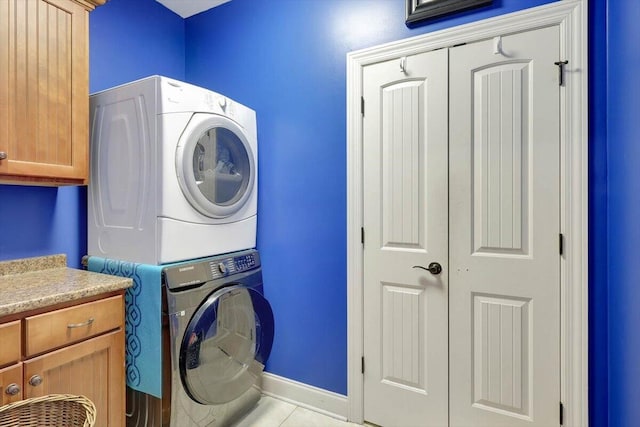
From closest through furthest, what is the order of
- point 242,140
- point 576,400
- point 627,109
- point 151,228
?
point 627,109, point 576,400, point 151,228, point 242,140

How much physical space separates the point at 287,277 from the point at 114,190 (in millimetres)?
1084

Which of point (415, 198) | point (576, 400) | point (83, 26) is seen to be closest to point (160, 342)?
point (415, 198)

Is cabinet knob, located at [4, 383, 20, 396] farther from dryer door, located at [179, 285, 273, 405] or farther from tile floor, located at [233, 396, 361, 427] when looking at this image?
tile floor, located at [233, 396, 361, 427]

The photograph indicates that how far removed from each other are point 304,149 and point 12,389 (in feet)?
5.39

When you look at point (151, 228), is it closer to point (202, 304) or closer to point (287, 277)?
point (202, 304)

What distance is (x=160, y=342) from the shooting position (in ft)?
4.71

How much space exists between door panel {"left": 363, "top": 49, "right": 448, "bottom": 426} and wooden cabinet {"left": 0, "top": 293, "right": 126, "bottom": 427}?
124 centimetres

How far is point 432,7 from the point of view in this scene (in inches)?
64.7

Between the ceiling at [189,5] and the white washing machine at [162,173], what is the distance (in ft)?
3.20

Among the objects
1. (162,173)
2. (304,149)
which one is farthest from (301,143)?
(162,173)

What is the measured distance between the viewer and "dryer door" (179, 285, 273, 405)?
1518 mm

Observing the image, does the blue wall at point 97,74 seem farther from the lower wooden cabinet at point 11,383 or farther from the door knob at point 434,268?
the door knob at point 434,268

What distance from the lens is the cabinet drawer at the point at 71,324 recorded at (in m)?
1.15

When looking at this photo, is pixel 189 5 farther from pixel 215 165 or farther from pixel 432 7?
pixel 432 7
